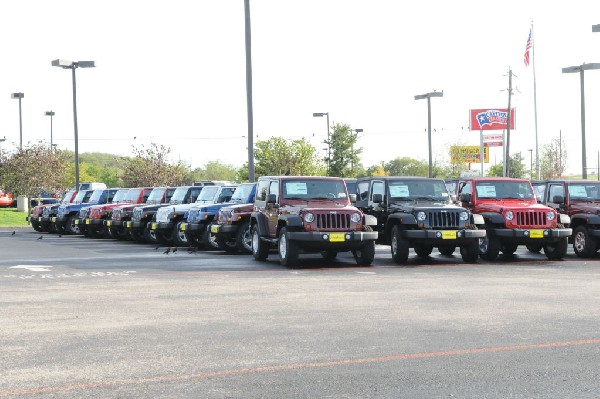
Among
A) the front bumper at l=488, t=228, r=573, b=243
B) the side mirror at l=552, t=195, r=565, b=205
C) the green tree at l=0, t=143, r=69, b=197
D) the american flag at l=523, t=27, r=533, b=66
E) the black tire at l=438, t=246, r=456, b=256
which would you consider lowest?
the black tire at l=438, t=246, r=456, b=256

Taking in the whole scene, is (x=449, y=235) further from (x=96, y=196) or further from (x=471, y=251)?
(x=96, y=196)

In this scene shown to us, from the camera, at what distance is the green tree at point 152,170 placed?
64.2 meters

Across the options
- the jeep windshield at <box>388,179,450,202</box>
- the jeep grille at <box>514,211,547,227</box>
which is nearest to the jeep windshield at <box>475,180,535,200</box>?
the jeep windshield at <box>388,179,450,202</box>

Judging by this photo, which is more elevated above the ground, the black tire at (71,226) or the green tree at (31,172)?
the green tree at (31,172)

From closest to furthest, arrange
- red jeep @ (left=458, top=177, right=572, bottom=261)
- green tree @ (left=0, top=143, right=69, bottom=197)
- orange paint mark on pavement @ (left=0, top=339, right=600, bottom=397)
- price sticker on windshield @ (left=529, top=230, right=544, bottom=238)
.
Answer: orange paint mark on pavement @ (left=0, top=339, right=600, bottom=397)
price sticker on windshield @ (left=529, top=230, right=544, bottom=238)
red jeep @ (left=458, top=177, right=572, bottom=261)
green tree @ (left=0, top=143, right=69, bottom=197)

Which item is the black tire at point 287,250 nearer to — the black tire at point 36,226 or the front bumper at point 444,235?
the front bumper at point 444,235

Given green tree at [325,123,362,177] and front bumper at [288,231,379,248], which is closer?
front bumper at [288,231,379,248]

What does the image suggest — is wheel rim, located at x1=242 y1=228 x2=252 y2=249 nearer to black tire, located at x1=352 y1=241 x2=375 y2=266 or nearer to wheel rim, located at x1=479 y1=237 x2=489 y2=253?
black tire, located at x1=352 y1=241 x2=375 y2=266

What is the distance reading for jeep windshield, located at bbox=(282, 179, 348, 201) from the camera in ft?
64.0

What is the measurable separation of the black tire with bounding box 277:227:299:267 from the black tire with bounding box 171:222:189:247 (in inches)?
273

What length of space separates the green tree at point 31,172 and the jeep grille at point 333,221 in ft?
134

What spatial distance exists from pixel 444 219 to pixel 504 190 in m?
2.75

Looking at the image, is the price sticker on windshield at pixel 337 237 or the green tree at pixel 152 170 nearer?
the price sticker on windshield at pixel 337 237

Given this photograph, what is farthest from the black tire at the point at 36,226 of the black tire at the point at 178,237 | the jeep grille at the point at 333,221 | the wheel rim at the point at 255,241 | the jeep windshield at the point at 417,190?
the jeep grille at the point at 333,221
